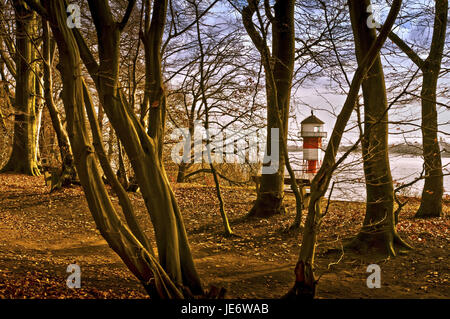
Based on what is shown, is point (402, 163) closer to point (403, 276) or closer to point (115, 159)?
point (403, 276)

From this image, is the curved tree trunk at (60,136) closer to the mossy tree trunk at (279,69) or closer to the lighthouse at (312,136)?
the mossy tree trunk at (279,69)

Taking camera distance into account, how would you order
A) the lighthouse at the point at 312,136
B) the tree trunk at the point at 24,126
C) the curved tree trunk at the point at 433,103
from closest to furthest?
the curved tree trunk at the point at 433,103
the tree trunk at the point at 24,126
the lighthouse at the point at 312,136

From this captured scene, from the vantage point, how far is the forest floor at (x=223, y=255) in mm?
5168

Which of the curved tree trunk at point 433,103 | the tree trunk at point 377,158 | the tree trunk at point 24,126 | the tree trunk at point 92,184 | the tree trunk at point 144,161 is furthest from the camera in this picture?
the tree trunk at point 24,126

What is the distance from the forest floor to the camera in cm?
517

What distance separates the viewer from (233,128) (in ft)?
47.7

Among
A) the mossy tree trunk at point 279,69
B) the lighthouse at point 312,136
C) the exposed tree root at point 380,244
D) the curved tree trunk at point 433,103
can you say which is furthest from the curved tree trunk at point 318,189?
the lighthouse at point 312,136

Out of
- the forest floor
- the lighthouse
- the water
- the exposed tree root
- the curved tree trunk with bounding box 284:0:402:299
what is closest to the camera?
the curved tree trunk with bounding box 284:0:402:299

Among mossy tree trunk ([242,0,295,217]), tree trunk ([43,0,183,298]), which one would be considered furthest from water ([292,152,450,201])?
tree trunk ([43,0,183,298])

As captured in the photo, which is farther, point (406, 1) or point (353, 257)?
point (406, 1)

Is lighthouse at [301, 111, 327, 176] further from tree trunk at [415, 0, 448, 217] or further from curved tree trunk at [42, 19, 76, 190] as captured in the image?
curved tree trunk at [42, 19, 76, 190]

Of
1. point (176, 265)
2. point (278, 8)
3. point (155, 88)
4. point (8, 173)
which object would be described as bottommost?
point (176, 265)
